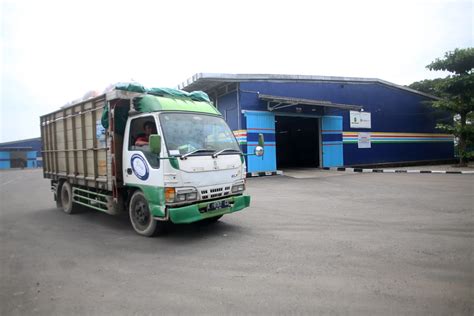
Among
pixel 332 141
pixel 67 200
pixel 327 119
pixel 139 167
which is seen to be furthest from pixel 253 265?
pixel 332 141

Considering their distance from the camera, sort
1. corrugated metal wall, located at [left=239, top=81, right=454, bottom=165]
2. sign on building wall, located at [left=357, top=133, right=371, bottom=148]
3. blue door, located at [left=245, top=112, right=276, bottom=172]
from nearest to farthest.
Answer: blue door, located at [left=245, top=112, right=276, bottom=172] → corrugated metal wall, located at [left=239, top=81, right=454, bottom=165] → sign on building wall, located at [left=357, top=133, right=371, bottom=148]

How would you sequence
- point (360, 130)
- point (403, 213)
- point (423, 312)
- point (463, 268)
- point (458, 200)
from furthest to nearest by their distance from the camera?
1. point (360, 130)
2. point (458, 200)
3. point (403, 213)
4. point (463, 268)
5. point (423, 312)

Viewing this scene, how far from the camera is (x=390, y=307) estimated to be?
9.39ft

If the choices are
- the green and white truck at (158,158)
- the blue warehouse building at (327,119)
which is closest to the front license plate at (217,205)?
the green and white truck at (158,158)

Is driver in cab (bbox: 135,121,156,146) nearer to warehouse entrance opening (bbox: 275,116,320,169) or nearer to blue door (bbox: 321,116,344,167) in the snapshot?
blue door (bbox: 321,116,344,167)

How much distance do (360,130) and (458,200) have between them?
12.0 metres

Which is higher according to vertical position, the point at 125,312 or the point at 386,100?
the point at 386,100

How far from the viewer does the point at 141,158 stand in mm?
5211

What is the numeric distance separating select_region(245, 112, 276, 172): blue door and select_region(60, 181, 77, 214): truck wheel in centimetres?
877

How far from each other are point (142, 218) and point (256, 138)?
35.1ft

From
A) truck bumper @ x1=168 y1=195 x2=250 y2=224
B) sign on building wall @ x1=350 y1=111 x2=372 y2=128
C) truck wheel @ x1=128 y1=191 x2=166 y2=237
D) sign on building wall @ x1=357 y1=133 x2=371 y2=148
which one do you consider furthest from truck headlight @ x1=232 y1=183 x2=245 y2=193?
sign on building wall @ x1=357 y1=133 x2=371 y2=148

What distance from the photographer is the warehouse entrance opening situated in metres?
20.8

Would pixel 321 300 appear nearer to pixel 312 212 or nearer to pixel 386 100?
pixel 312 212

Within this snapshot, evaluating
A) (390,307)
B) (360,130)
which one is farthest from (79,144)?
(360,130)
